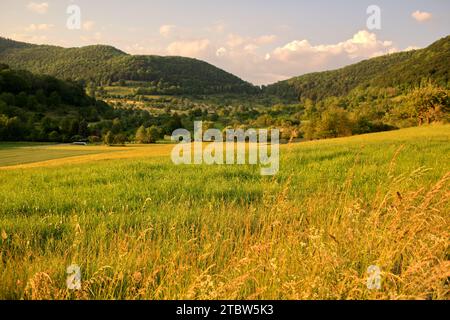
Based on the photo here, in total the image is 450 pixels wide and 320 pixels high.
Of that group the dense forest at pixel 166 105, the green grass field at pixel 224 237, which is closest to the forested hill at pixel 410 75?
the dense forest at pixel 166 105

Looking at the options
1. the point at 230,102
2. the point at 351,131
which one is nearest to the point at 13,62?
the point at 230,102

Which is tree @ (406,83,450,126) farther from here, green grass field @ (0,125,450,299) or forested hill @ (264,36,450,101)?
green grass field @ (0,125,450,299)

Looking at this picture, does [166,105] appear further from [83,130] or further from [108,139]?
[108,139]

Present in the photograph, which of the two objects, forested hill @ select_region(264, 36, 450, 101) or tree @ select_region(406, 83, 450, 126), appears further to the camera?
forested hill @ select_region(264, 36, 450, 101)

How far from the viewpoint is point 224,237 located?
5.20 meters

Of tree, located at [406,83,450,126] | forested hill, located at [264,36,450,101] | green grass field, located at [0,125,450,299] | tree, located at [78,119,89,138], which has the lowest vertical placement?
green grass field, located at [0,125,450,299]

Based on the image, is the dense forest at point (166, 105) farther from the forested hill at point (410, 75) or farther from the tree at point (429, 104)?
the forested hill at point (410, 75)

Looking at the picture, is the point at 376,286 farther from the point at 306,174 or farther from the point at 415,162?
the point at 415,162

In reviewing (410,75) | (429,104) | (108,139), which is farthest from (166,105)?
(429,104)

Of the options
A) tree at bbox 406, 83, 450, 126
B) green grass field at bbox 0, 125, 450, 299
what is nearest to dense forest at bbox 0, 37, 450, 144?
Answer: tree at bbox 406, 83, 450, 126

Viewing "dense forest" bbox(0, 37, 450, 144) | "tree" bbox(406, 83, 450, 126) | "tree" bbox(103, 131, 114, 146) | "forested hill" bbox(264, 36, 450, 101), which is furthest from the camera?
"forested hill" bbox(264, 36, 450, 101)

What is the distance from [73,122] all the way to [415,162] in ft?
273

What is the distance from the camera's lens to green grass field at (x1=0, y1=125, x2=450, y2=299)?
3393 mm

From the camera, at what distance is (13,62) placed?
180 m
